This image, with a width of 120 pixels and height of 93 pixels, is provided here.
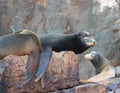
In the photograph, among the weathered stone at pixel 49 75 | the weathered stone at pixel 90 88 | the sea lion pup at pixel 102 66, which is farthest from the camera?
the sea lion pup at pixel 102 66

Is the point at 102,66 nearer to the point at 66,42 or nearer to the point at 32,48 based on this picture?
the point at 66,42

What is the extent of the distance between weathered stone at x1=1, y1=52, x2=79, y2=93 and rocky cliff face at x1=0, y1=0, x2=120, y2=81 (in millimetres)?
4944

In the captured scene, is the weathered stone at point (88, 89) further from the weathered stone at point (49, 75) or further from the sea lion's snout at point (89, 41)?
the sea lion's snout at point (89, 41)

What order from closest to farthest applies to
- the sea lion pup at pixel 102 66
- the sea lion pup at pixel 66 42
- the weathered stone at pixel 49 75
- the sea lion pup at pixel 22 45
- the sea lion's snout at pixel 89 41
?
1. the weathered stone at pixel 49 75
2. the sea lion pup at pixel 22 45
3. the sea lion pup at pixel 66 42
4. the sea lion's snout at pixel 89 41
5. the sea lion pup at pixel 102 66

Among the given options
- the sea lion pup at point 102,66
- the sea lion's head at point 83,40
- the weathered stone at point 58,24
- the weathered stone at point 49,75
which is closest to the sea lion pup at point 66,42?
the sea lion's head at point 83,40

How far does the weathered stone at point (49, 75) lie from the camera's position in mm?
4461

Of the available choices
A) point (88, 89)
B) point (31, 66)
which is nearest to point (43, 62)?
point (31, 66)

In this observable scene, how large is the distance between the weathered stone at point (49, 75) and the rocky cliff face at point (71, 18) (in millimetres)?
4944

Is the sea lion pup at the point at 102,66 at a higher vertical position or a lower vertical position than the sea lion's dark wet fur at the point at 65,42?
lower

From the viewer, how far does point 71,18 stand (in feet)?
34.4

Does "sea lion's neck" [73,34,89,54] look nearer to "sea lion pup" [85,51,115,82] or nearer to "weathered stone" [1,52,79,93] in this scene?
"weathered stone" [1,52,79,93]

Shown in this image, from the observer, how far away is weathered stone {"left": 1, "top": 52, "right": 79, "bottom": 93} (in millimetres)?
4461

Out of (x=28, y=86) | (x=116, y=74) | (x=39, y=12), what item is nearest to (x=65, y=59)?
(x=28, y=86)

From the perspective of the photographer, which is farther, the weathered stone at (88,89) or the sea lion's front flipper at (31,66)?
the weathered stone at (88,89)
